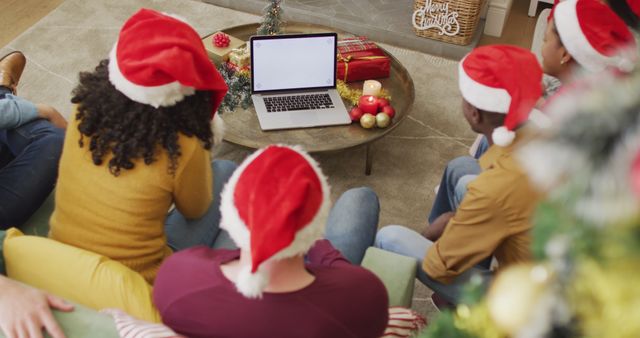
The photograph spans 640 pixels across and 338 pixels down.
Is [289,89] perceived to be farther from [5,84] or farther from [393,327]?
[393,327]

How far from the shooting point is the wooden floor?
377 centimetres

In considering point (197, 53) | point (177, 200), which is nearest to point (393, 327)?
point (177, 200)

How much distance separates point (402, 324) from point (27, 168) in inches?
47.6

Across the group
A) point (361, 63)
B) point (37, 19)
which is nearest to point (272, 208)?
point (361, 63)

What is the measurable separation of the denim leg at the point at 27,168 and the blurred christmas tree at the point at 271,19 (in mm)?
1186

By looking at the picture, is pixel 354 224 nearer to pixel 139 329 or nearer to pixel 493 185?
pixel 493 185

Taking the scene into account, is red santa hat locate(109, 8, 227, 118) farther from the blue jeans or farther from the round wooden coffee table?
the round wooden coffee table

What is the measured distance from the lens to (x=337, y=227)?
202 centimetres

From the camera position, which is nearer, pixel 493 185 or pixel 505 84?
pixel 493 185

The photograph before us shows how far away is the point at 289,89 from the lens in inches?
109

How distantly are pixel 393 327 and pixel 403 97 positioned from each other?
1502mm

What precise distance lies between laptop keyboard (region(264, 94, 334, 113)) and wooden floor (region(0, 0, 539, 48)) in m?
1.64

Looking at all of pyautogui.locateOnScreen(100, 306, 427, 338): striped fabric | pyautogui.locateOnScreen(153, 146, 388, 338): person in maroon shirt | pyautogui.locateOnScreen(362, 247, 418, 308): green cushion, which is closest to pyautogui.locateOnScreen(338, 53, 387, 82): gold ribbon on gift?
pyautogui.locateOnScreen(362, 247, 418, 308): green cushion

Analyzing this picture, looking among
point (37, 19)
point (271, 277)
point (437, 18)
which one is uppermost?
point (271, 277)
